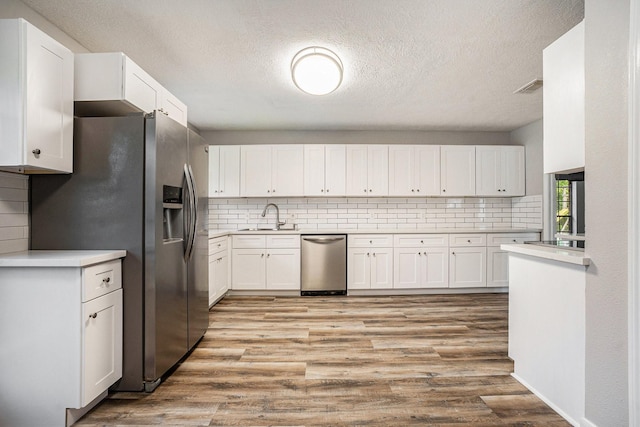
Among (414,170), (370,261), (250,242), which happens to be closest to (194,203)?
(250,242)

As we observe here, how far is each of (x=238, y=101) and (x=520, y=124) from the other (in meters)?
3.96

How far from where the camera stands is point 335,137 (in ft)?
17.6

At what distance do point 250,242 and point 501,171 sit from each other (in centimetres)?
376

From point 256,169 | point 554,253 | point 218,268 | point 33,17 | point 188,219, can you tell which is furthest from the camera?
point 256,169

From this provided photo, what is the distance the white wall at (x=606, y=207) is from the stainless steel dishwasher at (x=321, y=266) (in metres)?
3.26

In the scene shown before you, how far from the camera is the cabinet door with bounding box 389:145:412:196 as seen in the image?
16.6ft

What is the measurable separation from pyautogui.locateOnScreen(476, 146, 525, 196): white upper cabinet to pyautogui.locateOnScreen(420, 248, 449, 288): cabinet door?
114 centimetres

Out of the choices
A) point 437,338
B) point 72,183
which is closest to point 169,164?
point 72,183

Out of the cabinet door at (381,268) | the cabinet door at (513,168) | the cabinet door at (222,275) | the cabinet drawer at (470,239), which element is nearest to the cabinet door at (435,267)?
the cabinet drawer at (470,239)

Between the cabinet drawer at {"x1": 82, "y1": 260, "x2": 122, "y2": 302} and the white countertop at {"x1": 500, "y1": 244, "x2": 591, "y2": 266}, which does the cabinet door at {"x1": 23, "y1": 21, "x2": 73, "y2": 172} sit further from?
the white countertop at {"x1": 500, "y1": 244, "x2": 591, "y2": 266}

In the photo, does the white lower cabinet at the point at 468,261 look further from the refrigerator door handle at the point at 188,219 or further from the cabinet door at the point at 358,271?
the refrigerator door handle at the point at 188,219

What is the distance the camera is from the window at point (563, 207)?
450cm

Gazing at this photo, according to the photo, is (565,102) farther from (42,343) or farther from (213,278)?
(213,278)

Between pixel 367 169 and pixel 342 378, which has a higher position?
pixel 367 169
